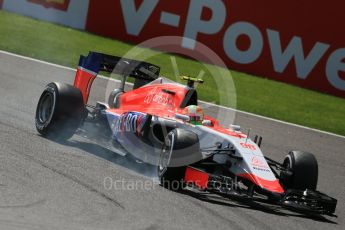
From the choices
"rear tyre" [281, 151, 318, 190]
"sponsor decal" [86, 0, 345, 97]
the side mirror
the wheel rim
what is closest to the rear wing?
the wheel rim

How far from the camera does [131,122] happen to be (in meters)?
9.76

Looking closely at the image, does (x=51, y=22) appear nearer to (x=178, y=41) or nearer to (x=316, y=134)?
(x=178, y=41)

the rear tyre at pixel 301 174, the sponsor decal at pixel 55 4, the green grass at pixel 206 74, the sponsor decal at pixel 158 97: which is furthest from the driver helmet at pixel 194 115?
the sponsor decal at pixel 55 4

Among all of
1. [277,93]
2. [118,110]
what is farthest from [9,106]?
[277,93]

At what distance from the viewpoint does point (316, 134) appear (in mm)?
14539

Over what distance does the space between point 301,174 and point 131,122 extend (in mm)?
2137

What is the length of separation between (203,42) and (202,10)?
747 millimetres

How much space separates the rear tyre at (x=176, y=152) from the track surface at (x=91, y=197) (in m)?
0.15

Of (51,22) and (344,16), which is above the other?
(344,16)

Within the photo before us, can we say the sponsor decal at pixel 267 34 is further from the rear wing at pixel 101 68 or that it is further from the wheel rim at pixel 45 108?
the wheel rim at pixel 45 108

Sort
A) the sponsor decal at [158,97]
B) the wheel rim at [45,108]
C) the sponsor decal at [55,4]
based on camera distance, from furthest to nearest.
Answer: the sponsor decal at [55,4] → the wheel rim at [45,108] → the sponsor decal at [158,97]

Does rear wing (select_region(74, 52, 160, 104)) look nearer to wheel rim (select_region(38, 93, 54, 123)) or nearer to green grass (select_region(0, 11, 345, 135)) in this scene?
wheel rim (select_region(38, 93, 54, 123))

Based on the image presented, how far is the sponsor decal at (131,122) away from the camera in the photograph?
9602 mm

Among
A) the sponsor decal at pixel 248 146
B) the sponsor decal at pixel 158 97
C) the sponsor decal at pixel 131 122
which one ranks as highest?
the sponsor decal at pixel 158 97
